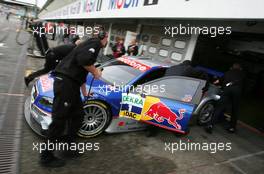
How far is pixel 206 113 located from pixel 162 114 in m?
2.01

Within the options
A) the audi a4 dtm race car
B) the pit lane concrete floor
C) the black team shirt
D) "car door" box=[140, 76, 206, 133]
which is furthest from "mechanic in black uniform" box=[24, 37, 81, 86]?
the black team shirt

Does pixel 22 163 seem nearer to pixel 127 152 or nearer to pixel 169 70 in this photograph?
pixel 127 152

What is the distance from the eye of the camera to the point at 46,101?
3.74 metres

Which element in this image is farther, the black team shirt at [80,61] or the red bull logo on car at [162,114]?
the red bull logo on car at [162,114]

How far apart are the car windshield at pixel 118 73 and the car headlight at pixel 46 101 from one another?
1167mm

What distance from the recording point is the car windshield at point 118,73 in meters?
4.59

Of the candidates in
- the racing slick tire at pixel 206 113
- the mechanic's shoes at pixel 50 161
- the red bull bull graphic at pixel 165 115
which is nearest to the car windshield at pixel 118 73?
the red bull bull graphic at pixel 165 115

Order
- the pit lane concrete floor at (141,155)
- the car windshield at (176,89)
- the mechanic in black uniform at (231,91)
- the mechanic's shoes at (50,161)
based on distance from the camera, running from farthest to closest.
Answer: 1. the mechanic in black uniform at (231,91)
2. the car windshield at (176,89)
3. the pit lane concrete floor at (141,155)
4. the mechanic's shoes at (50,161)

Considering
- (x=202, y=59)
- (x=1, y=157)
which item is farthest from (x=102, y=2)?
(x=1, y=157)

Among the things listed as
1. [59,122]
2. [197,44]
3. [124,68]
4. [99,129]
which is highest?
[197,44]

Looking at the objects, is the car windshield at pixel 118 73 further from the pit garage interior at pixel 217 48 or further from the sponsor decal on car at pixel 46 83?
the pit garage interior at pixel 217 48

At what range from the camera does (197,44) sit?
27.5 feet

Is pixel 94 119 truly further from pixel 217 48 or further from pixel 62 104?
pixel 217 48

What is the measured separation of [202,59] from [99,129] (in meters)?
6.55
